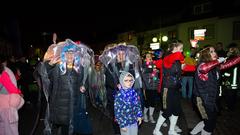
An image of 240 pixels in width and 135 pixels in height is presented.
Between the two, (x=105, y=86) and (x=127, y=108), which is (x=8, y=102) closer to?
(x=127, y=108)

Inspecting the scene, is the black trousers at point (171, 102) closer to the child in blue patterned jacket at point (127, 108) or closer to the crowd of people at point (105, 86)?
the crowd of people at point (105, 86)

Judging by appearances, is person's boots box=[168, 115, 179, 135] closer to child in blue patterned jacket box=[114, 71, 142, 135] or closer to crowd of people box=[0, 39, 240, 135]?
crowd of people box=[0, 39, 240, 135]

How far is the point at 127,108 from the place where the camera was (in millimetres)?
4547

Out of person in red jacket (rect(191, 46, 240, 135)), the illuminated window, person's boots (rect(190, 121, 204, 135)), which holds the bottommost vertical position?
person's boots (rect(190, 121, 204, 135))

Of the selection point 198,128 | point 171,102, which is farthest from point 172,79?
point 198,128

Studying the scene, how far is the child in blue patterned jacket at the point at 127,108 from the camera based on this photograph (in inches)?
179

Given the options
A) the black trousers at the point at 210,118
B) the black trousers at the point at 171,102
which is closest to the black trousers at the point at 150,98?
the black trousers at the point at 171,102

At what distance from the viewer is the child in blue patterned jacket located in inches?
179

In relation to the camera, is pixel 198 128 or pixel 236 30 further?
pixel 236 30

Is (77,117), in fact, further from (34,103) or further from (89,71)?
(34,103)

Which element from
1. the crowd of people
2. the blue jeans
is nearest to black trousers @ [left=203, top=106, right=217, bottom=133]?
the crowd of people

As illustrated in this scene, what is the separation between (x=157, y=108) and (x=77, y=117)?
4.67m

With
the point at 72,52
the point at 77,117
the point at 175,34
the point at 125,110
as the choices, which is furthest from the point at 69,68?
the point at 175,34

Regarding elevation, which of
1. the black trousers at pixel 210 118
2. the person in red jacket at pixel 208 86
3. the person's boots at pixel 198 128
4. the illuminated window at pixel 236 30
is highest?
the illuminated window at pixel 236 30
